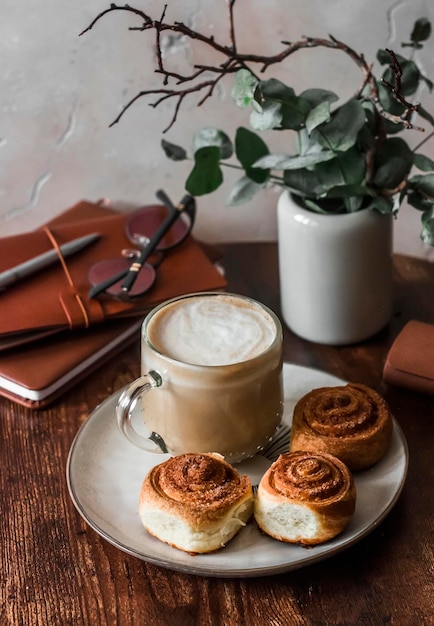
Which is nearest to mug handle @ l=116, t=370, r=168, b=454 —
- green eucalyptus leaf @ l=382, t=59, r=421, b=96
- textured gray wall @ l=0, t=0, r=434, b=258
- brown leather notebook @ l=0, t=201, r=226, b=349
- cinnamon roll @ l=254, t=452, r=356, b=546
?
cinnamon roll @ l=254, t=452, r=356, b=546

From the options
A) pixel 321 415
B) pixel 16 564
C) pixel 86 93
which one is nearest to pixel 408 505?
pixel 321 415

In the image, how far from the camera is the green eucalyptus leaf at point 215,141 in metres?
1.03

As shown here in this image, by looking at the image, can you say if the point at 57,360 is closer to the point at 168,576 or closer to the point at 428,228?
the point at 168,576

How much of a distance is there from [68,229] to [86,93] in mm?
239

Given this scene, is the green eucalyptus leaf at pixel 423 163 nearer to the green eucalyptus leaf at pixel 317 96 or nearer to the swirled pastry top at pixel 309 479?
the green eucalyptus leaf at pixel 317 96

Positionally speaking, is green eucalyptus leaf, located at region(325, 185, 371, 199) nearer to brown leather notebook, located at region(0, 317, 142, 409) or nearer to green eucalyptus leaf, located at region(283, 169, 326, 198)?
green eucalyptus leaf, located at region(283, 169, 326, 198)

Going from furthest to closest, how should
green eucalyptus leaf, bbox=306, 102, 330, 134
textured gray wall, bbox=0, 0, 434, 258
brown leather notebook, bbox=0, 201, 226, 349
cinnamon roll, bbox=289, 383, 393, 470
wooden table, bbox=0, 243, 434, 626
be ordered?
textured gray wall, bbox=0, 0, 434, 258 < brown leather notebook, bbox=0, 201, 226, 349 < green eucalyptus leaf, bbox=306, 102, 330, 134 < cinnamon roll, bbox=289, 383, 393, 470 < wooden table, bbox=0, 243, 434, 626

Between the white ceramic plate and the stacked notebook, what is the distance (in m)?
0.10

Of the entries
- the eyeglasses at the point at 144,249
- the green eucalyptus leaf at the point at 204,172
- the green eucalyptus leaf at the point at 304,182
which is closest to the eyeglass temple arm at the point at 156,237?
the eyeglasses at the point at 144,249

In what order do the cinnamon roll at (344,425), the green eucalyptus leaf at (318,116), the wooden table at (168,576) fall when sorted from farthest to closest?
the green eucalyptus leaf at (318,116), the cinnamon roll at (344,425), the wooden table at (168,576)

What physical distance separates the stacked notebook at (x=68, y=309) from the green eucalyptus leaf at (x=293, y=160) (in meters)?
0.18

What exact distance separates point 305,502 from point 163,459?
0.64 feet

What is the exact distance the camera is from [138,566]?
2.28 feet

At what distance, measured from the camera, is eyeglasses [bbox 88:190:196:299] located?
103 cm
